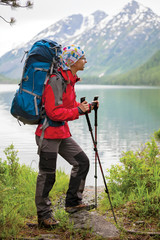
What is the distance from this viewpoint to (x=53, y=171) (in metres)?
4.82

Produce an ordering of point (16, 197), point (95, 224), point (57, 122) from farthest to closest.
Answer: point (16, 197) < point (95, 224) < point (57, 122)

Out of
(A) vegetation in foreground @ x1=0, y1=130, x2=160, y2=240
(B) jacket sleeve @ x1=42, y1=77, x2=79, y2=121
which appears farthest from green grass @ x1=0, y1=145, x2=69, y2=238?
(B) jacket sleeve @ x1=42, y1=77, x2=79, y2=121

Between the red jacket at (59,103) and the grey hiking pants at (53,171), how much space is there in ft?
0.43

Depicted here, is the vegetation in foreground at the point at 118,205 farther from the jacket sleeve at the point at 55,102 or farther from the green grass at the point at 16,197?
the jacket sleeve at the point at 55,102

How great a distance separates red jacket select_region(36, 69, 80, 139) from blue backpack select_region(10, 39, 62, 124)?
100 mm

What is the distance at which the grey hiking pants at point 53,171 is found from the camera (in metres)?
4.72

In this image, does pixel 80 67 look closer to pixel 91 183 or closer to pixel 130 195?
pixel 130 195

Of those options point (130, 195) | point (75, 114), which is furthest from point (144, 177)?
point (75, 114)

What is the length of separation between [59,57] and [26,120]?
3.25 feet

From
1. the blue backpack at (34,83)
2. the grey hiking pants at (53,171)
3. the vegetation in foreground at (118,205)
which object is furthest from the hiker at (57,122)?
the vegetation in foreground at (118,205)

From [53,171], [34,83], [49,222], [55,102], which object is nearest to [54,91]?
[55,102]

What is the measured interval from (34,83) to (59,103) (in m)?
0.43

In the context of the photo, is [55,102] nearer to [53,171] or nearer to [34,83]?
[34,83]

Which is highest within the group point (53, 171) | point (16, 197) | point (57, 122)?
point (57, 122)
